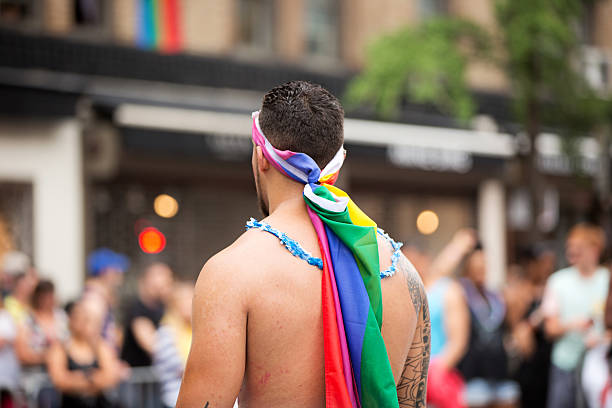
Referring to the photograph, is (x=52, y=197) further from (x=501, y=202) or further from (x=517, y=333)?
(x=501, y=202)

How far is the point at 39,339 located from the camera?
792cm

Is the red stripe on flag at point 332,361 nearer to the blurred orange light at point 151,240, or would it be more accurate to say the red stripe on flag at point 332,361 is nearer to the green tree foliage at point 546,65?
the green tree foliage at point 546,65

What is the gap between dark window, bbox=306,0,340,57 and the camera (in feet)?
51.3

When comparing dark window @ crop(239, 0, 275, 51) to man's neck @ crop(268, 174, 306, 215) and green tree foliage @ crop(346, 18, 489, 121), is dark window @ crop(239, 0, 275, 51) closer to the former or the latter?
green tree foliage @ crop(346, 18, 489, 121)

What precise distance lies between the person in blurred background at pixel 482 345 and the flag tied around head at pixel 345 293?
4.71 m

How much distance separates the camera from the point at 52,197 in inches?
476

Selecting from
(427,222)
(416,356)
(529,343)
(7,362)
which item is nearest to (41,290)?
(7,362)

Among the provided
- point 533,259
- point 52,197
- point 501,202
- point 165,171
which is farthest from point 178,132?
point 501,202

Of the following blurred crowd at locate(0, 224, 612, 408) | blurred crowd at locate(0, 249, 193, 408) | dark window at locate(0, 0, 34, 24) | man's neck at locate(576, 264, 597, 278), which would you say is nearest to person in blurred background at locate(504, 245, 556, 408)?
blurred crowd at locate(0, 224, 612, 408)

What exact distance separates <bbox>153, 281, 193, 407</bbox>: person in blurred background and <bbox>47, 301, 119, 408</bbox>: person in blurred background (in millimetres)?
616

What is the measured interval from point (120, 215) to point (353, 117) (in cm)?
435

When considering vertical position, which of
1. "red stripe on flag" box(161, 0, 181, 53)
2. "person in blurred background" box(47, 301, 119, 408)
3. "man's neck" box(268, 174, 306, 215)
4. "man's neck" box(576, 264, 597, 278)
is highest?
"red stripe on flag" box(161, 0, 181, 53)

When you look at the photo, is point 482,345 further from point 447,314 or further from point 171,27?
point 171,27

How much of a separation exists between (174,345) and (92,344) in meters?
1.01
